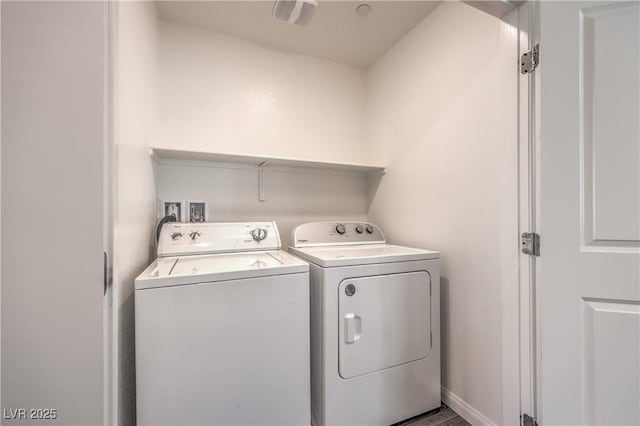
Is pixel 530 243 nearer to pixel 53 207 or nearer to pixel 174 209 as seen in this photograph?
pixel 53 207

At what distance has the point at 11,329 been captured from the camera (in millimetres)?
634

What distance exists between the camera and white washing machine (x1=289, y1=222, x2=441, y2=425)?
132cm

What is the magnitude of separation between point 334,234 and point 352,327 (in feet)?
2.66

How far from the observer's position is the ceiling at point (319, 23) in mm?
1732

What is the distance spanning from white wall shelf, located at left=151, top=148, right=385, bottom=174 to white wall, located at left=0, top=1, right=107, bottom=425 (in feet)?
3.34

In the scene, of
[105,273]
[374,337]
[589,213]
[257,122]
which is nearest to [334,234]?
[374,337]

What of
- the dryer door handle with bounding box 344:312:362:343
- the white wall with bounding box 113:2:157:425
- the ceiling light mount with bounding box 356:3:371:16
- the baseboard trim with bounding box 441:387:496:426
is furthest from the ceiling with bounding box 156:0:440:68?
the baseboard trim with bounding box 441:387:496:426

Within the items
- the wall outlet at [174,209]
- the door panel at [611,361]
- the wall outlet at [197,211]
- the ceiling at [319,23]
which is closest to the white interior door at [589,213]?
the door panel at [611,361]

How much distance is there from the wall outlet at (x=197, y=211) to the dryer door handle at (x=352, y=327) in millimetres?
1286

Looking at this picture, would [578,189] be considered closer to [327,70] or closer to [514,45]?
[514,45]

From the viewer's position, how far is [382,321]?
142 cm

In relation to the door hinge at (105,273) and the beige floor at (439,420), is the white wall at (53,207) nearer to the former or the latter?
the door hinge at (105,273)

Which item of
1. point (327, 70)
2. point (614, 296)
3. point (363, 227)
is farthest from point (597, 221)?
point (327, 70)

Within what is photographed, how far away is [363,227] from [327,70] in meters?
1.51
